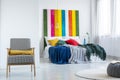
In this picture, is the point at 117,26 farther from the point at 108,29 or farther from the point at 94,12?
the point at 94,12

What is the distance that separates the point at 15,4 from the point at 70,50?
2.49 m

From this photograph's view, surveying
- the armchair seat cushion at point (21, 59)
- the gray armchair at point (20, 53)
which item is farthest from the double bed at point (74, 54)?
the armchair seat cushion at point (21, 59)

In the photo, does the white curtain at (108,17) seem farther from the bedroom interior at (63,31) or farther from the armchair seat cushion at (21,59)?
the armchair seat cushion at (21,59)

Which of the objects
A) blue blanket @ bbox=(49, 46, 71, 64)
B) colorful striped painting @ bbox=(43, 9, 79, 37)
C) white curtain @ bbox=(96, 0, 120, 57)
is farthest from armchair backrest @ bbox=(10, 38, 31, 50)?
colorful striped painting @ bbox=(43, 9, 79, 37)

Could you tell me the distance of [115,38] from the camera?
10.2m

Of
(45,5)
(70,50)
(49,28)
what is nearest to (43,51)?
(49,28)

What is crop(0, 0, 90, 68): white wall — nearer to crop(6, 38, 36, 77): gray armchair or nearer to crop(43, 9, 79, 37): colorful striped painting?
crop(6, 38, 36, 77): gray armchair

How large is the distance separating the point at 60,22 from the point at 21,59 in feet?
18.9

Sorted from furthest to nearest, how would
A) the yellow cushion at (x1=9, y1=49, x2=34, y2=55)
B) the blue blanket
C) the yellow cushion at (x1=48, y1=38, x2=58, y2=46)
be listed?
1. the yellow cushion at (x1=48, y1=38, x2=58, y2=46)
2. the blue blanket
3. the yellow cushion at (x1=9, y1=49, x2=34, y2=55)

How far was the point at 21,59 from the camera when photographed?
6297mm

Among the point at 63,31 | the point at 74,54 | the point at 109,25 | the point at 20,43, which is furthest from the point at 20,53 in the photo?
the point at 63,31

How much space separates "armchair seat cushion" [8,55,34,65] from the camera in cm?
626

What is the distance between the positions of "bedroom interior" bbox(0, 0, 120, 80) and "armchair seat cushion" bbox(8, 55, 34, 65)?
20.9 inches

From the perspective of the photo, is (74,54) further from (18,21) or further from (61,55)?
(18,21)
